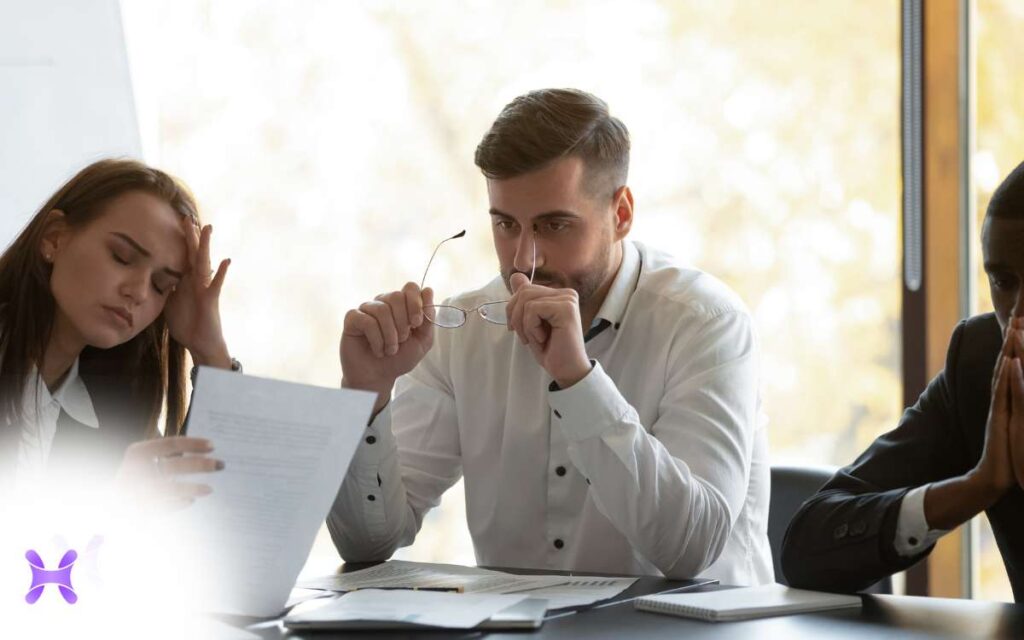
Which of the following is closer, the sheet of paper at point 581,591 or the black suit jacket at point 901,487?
the sheet of paper at point 581,591

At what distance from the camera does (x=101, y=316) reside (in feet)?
6.07

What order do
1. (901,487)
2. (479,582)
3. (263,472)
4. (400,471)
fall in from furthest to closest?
(400,471) → (901,487) → (479,582) → (263,472)

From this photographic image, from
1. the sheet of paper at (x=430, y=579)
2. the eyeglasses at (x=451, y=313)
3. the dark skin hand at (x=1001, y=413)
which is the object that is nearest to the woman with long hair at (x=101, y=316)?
the eyeglasses at (x=451, y=313)

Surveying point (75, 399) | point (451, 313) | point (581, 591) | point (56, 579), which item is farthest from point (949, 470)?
point (75, 399)

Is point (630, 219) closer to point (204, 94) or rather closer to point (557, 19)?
point (557, 19)

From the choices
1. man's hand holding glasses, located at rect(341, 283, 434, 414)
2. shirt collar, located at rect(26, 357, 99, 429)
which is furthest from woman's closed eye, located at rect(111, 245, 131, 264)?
man's hand holding glasses, located at rect(341, 283, 434, 414)

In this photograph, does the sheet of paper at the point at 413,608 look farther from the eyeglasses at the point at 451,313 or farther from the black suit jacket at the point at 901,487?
the eyeglasses at the point at 451,313

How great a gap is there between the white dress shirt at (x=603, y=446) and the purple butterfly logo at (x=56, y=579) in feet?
1.76

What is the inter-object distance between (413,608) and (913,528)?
0.69 m

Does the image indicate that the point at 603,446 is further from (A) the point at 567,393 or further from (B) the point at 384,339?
(B) the point at 384,339

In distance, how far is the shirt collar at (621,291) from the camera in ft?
6.96

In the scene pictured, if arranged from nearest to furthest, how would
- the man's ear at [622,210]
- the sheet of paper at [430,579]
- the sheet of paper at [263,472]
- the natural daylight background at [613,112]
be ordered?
the sheet of paper at [263,472], the sheet of paper at [430,579], the man's ear at [622,210], the natural daylight background at [613,112]

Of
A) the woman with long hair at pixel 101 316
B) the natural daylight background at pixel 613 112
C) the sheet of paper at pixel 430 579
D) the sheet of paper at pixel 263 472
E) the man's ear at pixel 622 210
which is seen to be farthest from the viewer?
the natural daylight background at pixel 613 112

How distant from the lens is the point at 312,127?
377 cm
